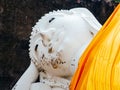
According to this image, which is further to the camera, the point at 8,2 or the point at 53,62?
the point at 8,2

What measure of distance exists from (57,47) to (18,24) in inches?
66.1

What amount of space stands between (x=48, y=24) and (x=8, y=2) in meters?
1.61

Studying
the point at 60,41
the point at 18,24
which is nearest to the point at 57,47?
the point at 60,41

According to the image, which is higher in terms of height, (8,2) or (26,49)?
(8,2)

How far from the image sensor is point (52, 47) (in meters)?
1.79

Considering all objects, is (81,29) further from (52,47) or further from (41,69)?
(41,69)

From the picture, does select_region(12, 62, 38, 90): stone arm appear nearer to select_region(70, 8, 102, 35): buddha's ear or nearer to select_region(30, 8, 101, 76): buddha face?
select_region(30, 8, 101, 76): buddha face

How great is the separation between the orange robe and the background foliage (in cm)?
169

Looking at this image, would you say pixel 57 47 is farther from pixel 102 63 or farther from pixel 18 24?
pixel 18 24

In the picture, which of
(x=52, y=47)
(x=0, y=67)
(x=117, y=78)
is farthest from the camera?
(x=0, y=67)

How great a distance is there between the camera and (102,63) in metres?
1.54

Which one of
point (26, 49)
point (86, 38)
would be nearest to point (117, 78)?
point (86, 38)

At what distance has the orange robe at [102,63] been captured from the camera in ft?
4.89

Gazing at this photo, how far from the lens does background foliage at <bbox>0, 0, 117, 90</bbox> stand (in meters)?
3.38
